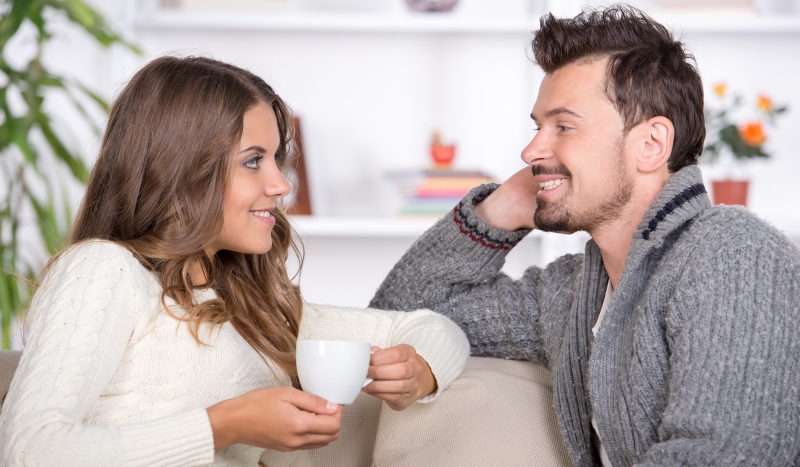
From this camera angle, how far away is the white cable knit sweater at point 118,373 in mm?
1093

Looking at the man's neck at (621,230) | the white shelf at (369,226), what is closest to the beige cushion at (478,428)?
the man's neck at (621,230)

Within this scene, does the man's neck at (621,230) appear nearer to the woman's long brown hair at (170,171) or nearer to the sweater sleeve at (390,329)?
the sweater sleeve at (390,329)

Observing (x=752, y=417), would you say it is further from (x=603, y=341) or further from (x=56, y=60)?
(x=56, y=60)

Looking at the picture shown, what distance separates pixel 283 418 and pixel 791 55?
2.26 m

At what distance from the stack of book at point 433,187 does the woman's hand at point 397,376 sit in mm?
1157

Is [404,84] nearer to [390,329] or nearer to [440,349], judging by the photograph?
[390,329]

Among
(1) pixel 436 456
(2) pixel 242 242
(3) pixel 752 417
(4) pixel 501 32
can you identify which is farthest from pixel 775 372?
(4) pixel 501 32

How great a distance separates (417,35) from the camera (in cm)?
280

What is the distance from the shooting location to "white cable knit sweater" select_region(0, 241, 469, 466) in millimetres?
1093

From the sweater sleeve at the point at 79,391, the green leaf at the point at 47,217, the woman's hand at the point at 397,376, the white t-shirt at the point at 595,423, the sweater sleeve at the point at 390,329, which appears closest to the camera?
the sweater sleeve at the point at 79,391

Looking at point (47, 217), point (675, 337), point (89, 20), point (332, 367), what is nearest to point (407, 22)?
point (89, 20)

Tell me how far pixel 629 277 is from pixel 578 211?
0.20m

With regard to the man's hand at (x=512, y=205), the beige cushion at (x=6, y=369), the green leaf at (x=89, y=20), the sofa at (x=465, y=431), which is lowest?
the sofa at (x=465, y=431)

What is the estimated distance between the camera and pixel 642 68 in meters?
1.51
